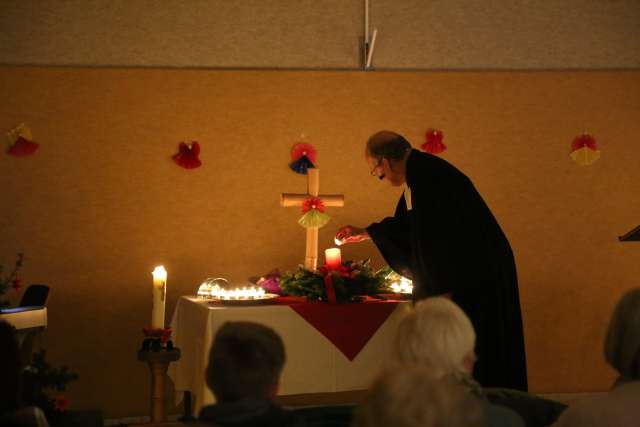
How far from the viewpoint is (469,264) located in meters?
3.65

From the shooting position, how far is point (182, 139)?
515 centimetres

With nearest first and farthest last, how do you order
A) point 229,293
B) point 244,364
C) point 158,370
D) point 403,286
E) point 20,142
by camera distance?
point 244,364, point 158,370, point 229,293, point 403,286, point 20,142

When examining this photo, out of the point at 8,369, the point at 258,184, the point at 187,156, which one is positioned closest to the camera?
the point at 8,369

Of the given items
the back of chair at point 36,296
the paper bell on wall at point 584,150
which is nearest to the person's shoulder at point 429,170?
the back of chair at point 36,296

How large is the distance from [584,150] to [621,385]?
394 cm

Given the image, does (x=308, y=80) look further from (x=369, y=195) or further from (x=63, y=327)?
(x=63, y=327)

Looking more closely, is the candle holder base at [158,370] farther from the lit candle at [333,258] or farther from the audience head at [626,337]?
the audience head at [626,337]

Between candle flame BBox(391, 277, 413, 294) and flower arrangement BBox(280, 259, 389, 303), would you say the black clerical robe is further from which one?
candle flame BBox(391, 277, 413, 294)

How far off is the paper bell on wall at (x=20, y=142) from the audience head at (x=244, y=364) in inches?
142

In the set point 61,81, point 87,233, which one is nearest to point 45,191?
point 87,233

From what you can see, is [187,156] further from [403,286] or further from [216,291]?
[403,286]

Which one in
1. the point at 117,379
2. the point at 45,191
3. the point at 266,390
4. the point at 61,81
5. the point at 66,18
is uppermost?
the point at 66,18

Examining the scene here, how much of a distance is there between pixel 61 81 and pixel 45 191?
673 millimetres

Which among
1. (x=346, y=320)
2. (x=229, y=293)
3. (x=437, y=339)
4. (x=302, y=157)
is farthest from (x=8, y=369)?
(x=302, y=157)
